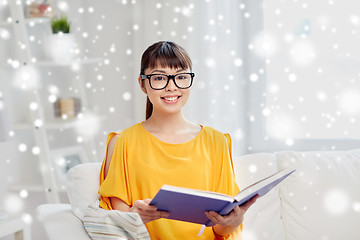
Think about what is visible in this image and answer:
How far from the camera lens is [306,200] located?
1.80m

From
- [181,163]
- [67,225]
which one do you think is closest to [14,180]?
[67,225]

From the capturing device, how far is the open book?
41.1 inches

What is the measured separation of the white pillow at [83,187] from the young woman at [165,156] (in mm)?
69

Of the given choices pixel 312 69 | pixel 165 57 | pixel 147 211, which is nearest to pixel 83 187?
pixel 147 211

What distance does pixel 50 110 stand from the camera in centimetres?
264

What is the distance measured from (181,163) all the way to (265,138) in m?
1.13

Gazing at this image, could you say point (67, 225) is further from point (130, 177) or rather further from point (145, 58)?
point (145, 58)

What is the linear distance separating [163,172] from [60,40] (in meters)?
1.32

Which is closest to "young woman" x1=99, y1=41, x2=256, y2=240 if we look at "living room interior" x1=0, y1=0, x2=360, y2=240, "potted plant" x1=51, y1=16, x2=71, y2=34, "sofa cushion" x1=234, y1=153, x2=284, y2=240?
"sofa cushion" x1=234, y1=153, x2=284, y2=240

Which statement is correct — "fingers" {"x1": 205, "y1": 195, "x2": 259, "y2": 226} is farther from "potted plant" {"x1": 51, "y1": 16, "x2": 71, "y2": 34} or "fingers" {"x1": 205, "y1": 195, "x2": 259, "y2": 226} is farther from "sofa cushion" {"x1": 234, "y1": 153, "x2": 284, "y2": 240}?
"potted plant" {"x1": 51, "y1": 16, "x2": 71, "y2": 34}

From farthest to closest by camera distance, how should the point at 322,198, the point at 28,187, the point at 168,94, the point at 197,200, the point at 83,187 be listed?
the point at 28,187, the point at 322,198, the point at 83,187, the point at 168,94, the point at 197,200

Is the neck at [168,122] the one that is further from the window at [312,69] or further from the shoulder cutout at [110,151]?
the window at [312,69]

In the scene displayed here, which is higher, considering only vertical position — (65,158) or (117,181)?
(117,181)

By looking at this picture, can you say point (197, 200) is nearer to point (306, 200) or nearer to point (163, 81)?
point (163, 81)
